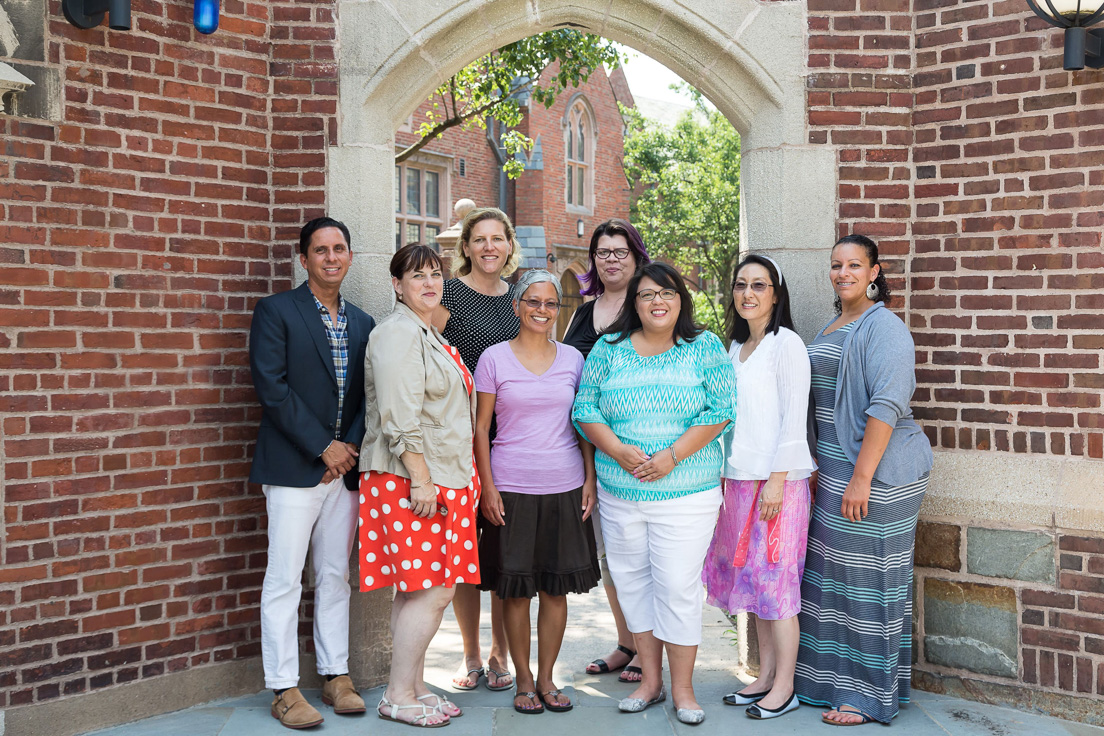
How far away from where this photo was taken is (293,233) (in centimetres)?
419

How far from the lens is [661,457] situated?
3.57 metres

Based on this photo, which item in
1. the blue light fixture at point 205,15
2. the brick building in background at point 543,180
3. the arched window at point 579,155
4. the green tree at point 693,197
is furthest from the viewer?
the arched window at point 579,155

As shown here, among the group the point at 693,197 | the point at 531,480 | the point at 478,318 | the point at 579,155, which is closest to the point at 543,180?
the point at 579,155

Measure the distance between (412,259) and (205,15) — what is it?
1425 mm

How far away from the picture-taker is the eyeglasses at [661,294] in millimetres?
3670

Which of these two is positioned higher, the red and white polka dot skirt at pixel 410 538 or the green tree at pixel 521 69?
the green tree at pixel 521 69

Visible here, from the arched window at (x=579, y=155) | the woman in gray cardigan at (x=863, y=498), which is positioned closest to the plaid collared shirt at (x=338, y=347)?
the woman in gray cardigan at (x=863, y=498)

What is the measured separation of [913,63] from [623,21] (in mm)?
1368

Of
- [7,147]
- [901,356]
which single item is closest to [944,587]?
[901,356]

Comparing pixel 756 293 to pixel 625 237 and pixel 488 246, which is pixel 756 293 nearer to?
pixel 625 237

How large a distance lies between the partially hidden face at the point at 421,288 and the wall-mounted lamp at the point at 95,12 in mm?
1463

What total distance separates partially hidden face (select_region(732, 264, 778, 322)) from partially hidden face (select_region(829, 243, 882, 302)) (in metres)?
0.28

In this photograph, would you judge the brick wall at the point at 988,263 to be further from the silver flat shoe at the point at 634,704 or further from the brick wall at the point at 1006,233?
the silver flat shoe at the point at 634,704

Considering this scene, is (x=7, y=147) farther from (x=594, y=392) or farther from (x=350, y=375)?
(x=594, y=392)
